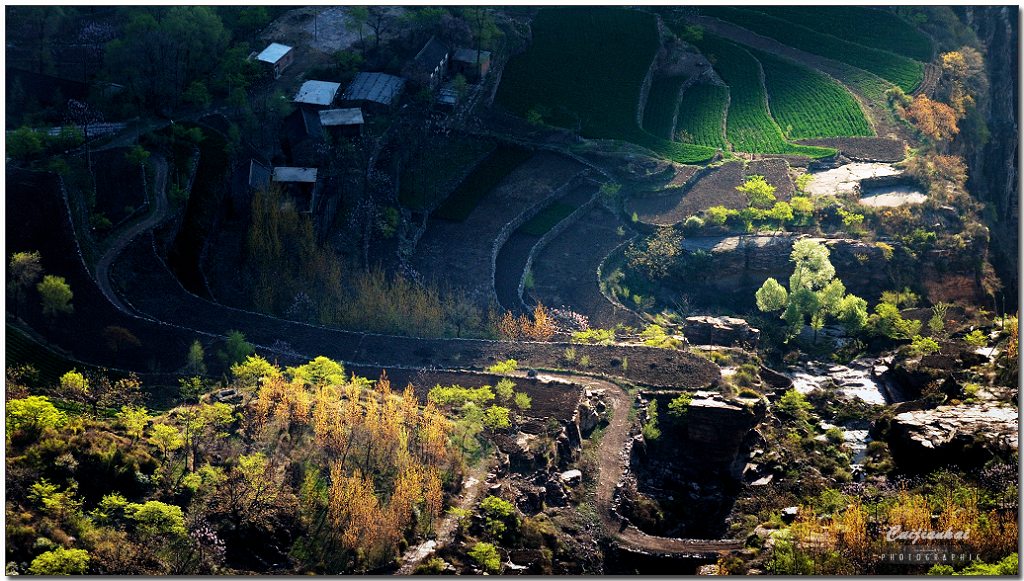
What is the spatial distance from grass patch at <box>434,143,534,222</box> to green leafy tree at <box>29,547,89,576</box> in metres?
63.8

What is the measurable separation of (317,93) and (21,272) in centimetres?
4182

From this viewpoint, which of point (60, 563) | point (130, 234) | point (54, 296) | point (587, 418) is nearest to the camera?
point (60, 563)

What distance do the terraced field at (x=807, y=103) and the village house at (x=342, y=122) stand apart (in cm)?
4450

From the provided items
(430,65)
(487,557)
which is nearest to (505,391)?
(487,557)

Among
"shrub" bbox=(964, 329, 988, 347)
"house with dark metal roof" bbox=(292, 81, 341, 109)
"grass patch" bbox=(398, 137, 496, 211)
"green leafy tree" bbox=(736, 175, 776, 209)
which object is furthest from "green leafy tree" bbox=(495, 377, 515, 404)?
"house with dark metal roof" bbox=(292, 81, 341, 109)

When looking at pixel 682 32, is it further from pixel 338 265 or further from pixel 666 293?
pixel 338 265

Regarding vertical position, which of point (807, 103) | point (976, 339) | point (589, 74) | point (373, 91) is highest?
point (589, 74)

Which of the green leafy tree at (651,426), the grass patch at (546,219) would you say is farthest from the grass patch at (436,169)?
the green leafy tree at (651,426)

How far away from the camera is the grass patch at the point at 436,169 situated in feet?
484

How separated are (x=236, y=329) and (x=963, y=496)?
5417 centimetres

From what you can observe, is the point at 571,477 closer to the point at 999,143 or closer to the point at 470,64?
the point at 470,64

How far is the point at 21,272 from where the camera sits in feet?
381

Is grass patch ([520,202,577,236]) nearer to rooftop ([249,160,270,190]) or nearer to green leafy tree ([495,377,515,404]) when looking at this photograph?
rooftop ([249,160,270,190])

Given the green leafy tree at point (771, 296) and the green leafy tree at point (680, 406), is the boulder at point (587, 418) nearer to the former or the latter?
the green leafy tree at point (680, 406)
